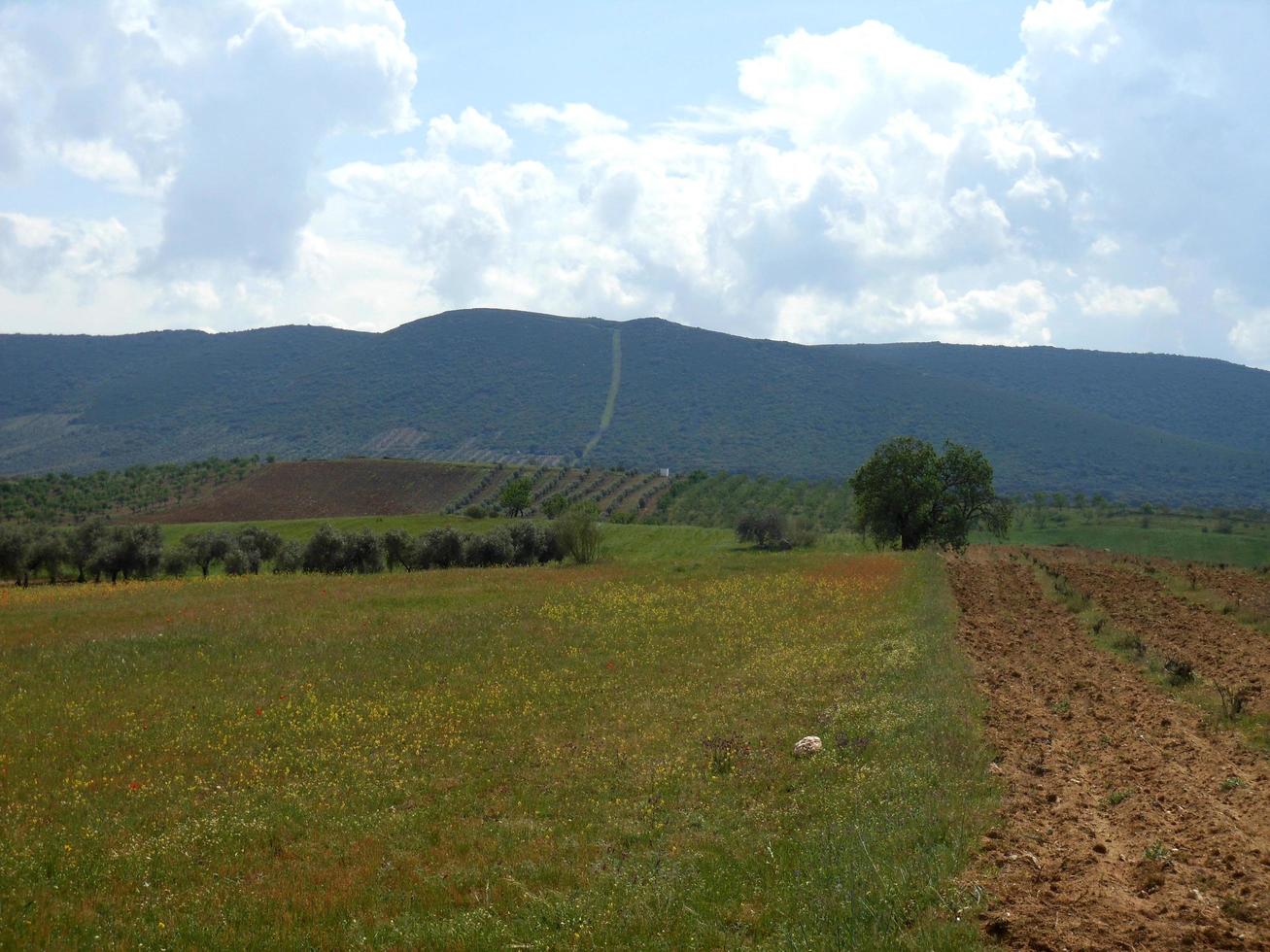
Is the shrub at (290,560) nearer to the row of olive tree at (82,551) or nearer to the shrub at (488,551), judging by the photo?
the row of olive tree at (82,551)

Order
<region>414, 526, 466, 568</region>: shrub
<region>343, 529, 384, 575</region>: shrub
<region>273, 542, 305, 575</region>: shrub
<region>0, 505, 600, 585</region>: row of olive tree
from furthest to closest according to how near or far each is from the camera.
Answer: <region>414, 526, 466, 568</region>: shrub
<region>273, 542, 305, 575</region>: shrub
<region>343, 529, 384, 575</region>: shrub
<region>0, 505, 600, 585</region>: row of olive tree

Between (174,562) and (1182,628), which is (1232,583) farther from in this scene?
(174,562)

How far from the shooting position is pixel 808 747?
46.8 feet

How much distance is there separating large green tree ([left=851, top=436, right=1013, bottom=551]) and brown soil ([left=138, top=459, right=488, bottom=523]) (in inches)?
2256

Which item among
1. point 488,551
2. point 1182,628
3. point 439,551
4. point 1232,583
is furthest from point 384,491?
point 1182,628

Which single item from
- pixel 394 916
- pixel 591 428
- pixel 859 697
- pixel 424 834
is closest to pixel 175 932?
pixel 394 916

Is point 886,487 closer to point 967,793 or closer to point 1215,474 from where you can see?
point 967,793

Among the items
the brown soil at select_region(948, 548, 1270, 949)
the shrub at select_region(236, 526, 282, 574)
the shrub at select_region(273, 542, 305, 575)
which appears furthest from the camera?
the shrub at select_region(236, 526, 282, 574)

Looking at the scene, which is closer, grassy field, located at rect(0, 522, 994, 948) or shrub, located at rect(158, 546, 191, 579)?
grassy field, located at rect(0, 522, 994, 948)

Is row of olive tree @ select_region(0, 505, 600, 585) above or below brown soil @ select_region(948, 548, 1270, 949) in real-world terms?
below

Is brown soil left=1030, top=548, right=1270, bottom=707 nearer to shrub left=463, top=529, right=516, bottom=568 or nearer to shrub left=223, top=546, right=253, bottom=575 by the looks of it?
shrub left=463, top=529, right=516, bottom=568

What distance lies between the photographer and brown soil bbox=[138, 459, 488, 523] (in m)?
103

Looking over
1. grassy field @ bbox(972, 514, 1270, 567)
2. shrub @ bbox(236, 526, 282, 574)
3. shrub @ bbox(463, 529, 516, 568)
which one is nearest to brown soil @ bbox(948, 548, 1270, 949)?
shrub @ bbox(463, 529, 516, 568)

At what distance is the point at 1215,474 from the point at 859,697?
165 meters
